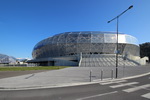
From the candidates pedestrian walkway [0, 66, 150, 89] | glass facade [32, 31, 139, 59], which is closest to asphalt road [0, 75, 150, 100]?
pedestrian walkway [0, 66, 150, 89]

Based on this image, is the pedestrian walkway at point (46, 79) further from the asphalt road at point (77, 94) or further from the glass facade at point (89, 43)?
the glass facade at point (89, 43)

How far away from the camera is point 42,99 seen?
19.4 feet

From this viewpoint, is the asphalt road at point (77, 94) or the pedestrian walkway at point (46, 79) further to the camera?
the pedestrian walkway at point (46, 79)

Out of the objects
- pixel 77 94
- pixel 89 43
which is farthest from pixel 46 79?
pixel 89 43

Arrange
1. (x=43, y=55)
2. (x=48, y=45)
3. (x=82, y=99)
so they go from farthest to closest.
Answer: (x=43, y=55), (x=48, y=45), (x=82, y=99)

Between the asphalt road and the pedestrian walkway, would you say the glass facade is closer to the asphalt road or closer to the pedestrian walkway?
the pedestrian walkway

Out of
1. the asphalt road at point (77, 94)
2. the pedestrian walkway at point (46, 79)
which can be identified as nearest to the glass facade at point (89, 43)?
the pedestrian walkway at point (46, 79)

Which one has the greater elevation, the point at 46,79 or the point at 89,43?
the point at 89,43

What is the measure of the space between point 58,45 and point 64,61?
54.7ft

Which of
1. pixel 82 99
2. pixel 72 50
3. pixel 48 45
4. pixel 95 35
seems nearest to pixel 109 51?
pixel 95 35

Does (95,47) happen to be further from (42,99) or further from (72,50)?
(42,99)

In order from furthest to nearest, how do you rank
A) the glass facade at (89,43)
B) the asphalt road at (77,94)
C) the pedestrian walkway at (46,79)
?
1. the glass facade at (89,43)
2. the pedestrian walkway at (46,79)
3. the asphalt road at (77,94)

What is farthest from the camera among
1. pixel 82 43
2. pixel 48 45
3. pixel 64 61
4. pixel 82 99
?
Answer: pixel 48 45

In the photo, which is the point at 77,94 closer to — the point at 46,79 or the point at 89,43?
the point at 46,79
